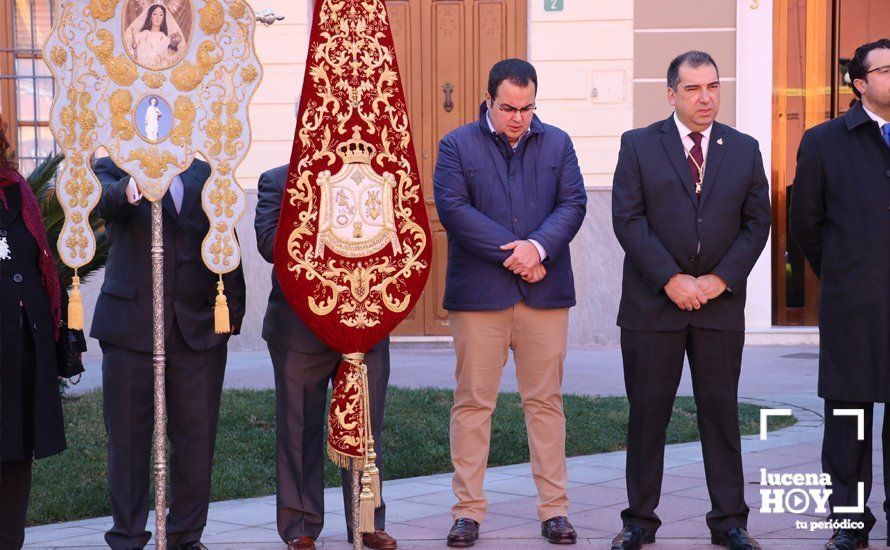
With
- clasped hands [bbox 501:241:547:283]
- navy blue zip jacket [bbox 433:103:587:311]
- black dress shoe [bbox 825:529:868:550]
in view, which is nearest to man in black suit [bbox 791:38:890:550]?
black dress shoe [bbox 825:529:868:550]

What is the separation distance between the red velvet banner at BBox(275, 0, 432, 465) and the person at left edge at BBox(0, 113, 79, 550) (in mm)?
918

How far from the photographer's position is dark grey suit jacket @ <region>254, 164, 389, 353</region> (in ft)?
18.1

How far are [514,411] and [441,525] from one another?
2.87 metres

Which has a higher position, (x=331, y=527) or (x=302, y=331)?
(x=302, y=331)

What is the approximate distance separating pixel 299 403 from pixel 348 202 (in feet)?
3.17

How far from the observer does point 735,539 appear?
17.7ft

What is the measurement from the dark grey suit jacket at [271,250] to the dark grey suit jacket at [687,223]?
3.93 feet

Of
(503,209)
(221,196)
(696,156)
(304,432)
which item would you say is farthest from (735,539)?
(221,196)

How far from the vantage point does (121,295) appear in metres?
5.37

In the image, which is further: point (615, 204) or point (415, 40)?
point (415, 40)

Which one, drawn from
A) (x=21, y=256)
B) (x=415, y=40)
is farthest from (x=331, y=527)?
(x=415, y=40)

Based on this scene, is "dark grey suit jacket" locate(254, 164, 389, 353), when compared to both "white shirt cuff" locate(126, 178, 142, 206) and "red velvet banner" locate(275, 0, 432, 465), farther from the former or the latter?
"white shirt cuff" locate(126, 178, 142, 206)

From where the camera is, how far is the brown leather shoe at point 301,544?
17.7ft

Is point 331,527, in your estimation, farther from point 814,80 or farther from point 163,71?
point 814,80
